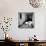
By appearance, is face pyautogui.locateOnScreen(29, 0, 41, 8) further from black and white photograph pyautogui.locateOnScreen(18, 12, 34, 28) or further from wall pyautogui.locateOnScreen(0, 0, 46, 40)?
black and white photograph pyautogui.locateOnScreen(18, 12, 34, 28)

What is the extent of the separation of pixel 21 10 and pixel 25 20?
1.27ft

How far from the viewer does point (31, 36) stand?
4344mm

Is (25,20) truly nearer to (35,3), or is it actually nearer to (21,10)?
(21,10)

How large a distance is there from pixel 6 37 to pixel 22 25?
0.71 metres

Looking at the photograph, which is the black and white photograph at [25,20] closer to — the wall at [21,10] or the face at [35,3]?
the wall at [21,10]

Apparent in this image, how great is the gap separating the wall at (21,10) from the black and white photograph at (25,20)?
0.36 ft

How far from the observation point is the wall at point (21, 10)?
14.3ft

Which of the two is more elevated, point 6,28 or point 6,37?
point 6,28

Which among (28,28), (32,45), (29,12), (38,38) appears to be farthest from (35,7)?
(32,45)

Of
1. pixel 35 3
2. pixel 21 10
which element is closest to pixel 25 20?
pixel 21 10

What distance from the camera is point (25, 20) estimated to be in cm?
439

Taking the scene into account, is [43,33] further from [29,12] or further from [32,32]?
[29,12]

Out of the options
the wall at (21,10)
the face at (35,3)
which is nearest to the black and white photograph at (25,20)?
the wall at (21,10)

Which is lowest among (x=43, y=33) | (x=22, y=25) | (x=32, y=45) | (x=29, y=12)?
(x=32, y=45)
